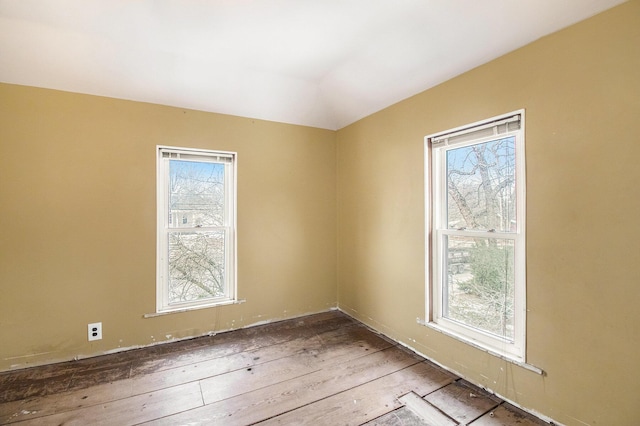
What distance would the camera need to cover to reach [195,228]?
2742 millimetres

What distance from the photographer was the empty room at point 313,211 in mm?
1499

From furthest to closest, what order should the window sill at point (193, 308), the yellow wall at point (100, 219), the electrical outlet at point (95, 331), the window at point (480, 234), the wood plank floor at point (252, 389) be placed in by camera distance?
the window sill at point (193, 308) → the electrical outlet at point (95, 331) → the yellow wall at point (100, 219) → the window at point (480, 234) → the wood plank floor at point (252, 389)

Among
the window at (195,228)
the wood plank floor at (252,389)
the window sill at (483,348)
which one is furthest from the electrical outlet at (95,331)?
the window sill at (483,348)

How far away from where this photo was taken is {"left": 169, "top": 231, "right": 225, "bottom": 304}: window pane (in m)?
2.69

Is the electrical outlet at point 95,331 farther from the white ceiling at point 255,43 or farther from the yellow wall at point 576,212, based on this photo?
the yellow wall at point 576,212

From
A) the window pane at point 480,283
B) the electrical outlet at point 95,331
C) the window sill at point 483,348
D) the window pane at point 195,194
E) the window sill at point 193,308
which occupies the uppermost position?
the window pane at point 195,194

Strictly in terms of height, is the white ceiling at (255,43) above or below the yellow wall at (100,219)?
above

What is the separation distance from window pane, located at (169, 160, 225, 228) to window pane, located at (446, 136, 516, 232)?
2082 mm

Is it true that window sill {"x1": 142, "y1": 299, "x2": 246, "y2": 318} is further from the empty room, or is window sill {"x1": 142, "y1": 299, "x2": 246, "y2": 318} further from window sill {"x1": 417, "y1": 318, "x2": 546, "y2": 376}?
window sill {"x1": 417, "y1": 318, "x2": 546, "y2": 376}

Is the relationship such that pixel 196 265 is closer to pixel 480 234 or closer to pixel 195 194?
pixel 195 194

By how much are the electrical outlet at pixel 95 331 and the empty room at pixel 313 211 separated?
0.01 meters

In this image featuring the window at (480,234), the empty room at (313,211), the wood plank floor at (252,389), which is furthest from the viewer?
the window at (480,234)

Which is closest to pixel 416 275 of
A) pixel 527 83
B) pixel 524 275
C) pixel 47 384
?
pixel 524 275

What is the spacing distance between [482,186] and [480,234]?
1.09 feet
